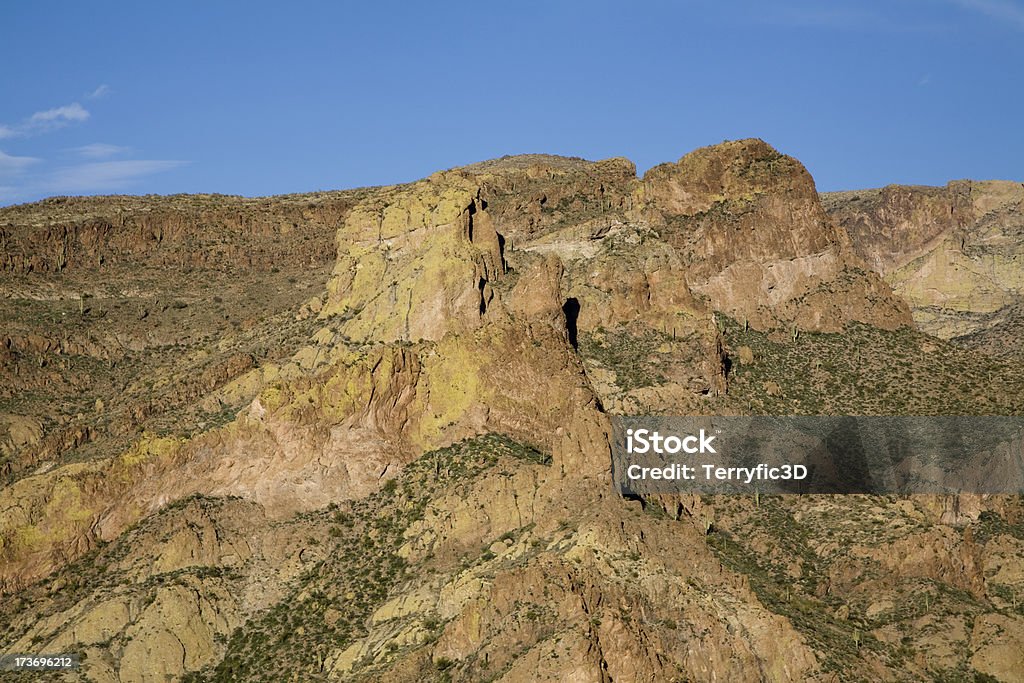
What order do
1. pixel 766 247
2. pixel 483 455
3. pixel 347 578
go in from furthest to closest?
pixel 766 247
pixel 483 455
pixel 347 578

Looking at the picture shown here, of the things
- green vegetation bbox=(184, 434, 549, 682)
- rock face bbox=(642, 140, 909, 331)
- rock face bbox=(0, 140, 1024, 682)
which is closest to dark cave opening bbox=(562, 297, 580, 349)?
rock face bbox=(0, 140, 1024, 682)

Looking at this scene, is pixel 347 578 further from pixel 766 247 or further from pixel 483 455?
pixel 766 247

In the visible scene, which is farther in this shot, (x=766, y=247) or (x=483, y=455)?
(x=766, y=247)

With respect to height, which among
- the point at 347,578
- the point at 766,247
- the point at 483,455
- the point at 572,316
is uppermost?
the point at 766,247

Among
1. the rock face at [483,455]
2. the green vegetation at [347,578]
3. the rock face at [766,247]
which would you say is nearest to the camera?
the rock face at [483,455]

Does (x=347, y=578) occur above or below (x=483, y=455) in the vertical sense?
below

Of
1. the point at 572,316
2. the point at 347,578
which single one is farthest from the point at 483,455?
the point at 572,316

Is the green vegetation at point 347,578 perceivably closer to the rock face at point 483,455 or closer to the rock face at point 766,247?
the rock face at point 483,455

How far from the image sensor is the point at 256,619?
132m

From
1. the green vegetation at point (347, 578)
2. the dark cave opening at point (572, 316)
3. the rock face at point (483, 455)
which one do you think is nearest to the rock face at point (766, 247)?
the rock face at point (483, 455)

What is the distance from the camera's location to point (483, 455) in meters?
135

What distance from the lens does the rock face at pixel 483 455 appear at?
123 metres

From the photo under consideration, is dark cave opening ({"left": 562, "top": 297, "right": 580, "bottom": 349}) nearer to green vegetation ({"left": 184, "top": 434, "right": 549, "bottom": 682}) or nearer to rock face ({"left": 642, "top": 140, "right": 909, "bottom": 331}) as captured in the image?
rock face ({"left": 642, "top": 140, "right": 909, "bottom": 331})

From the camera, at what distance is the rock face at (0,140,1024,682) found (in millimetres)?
122812
